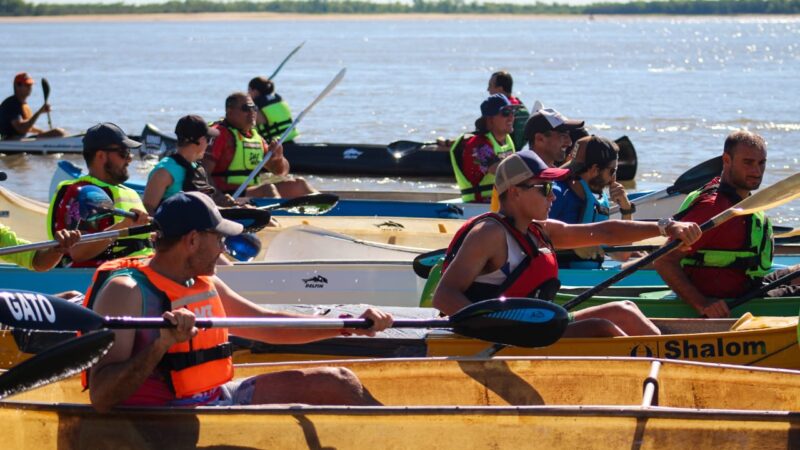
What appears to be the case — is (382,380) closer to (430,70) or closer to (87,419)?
(87,419)

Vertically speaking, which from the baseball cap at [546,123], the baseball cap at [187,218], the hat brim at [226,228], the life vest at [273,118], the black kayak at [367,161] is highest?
the baseball cap at [187,218]

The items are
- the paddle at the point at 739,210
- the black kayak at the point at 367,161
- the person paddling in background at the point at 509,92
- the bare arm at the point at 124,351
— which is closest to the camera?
the bare arm at the point at 124,351

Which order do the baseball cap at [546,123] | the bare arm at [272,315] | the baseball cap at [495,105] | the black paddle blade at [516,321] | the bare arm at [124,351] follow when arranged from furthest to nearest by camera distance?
the baseball cap at [495,105] < the baseball cap at [546,123] < the black paddle blade at [516,321] < the bare arm at [272,315] < the bare arm at [124,351]

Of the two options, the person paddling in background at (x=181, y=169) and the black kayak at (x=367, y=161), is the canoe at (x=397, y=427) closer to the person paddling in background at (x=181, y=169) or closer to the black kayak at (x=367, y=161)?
the person paddling in background at (x=181, y=169)

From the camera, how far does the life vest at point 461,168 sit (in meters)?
10.6

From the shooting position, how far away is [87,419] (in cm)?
469

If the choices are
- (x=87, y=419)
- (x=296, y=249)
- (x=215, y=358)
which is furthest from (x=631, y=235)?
(x=296, y=249)

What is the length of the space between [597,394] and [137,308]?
2.10 meters

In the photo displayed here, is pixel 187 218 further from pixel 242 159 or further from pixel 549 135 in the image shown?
pixel 242 159

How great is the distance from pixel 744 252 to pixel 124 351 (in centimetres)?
347

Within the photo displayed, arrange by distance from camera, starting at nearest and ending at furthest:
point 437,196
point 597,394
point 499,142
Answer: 1. point 597,394
2. point 499,142
3. point 437,196

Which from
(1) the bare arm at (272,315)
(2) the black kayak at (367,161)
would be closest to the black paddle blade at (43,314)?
(1) the bare arm at (272,315)

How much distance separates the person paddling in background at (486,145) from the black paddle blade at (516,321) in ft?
17.3

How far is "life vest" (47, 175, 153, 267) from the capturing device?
7.05 meters
